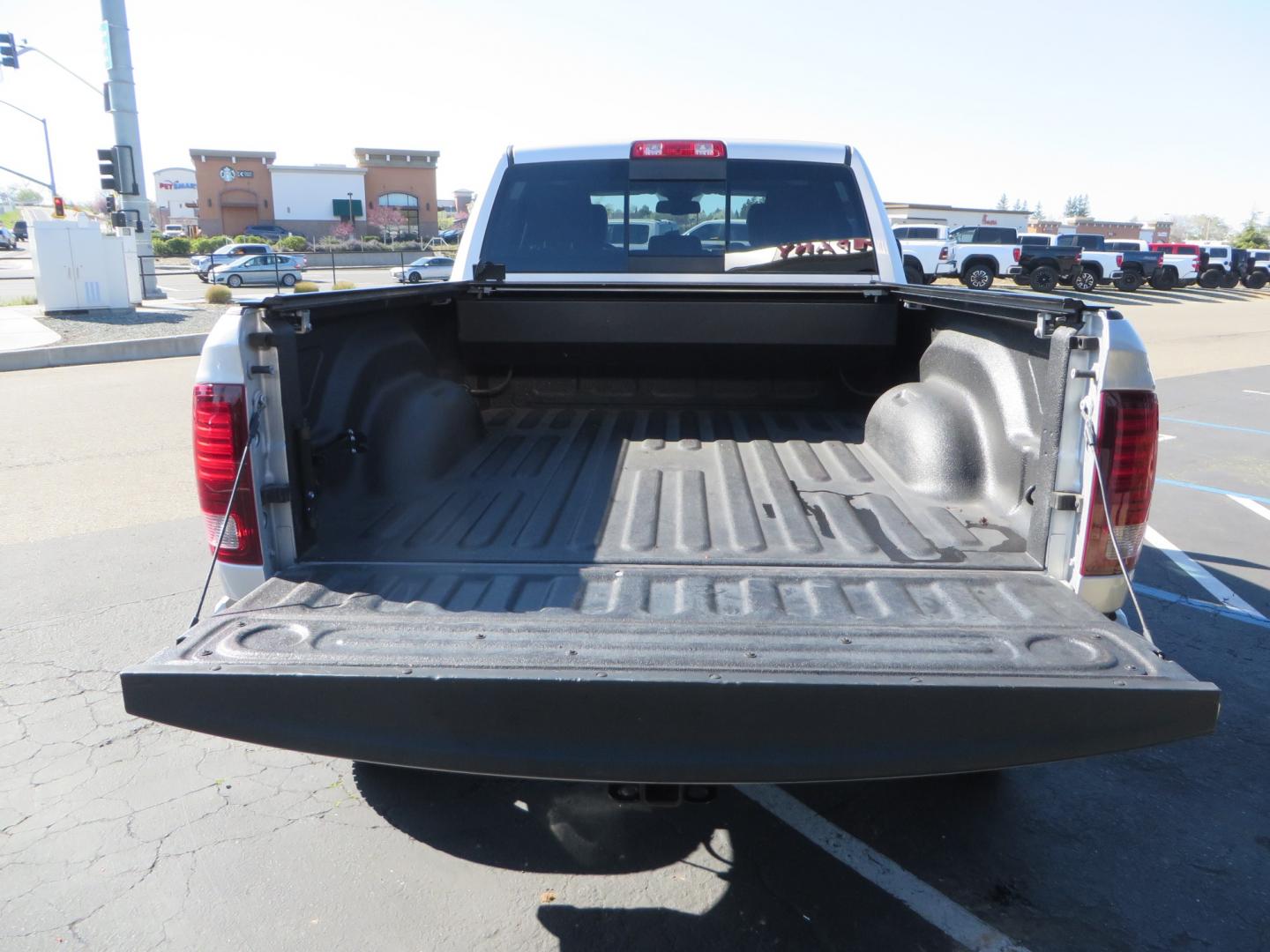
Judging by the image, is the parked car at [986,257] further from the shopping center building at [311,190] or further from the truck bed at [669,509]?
the shopping center building at [311,190]

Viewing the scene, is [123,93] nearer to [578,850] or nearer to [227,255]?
[578,850]

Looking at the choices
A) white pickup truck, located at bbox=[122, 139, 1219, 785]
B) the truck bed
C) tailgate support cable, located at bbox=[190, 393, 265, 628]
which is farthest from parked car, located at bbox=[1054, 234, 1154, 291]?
tailgate support cable, located at bbox=[190, 393, 265, 628]

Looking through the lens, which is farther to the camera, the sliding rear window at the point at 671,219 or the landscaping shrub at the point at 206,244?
the landscaping shrub at the point at 206,244

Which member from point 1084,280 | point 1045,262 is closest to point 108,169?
point 1045,262

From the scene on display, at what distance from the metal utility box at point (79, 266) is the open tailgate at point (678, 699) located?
19960mm

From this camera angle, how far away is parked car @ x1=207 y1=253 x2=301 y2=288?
3525cm

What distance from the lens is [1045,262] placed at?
30.8 meters

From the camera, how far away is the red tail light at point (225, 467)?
8.25ft

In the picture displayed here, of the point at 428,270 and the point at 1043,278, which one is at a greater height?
the point at 1043,278

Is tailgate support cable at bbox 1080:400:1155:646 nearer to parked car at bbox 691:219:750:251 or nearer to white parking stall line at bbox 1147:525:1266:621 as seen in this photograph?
parked car at bbox 691:219:750:251

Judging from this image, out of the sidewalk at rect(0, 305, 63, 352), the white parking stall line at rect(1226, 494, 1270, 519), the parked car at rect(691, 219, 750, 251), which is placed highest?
the parked car at rect(691, 219, 750, 251)

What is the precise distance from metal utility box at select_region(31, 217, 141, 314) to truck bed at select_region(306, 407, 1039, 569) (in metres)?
18.2

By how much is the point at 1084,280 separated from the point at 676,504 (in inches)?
1321

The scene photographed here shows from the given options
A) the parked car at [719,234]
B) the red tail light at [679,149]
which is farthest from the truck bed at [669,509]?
the red tail light at [679,149]
